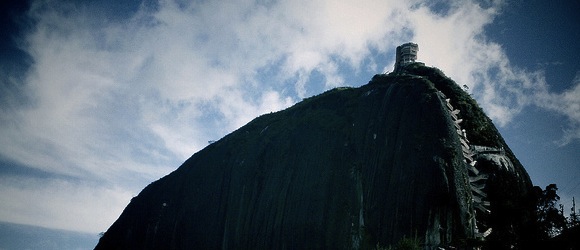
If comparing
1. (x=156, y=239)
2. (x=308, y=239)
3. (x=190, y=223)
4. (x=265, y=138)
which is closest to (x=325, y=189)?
(x=308, y=239)

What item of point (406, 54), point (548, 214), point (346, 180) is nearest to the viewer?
point (548, 214)

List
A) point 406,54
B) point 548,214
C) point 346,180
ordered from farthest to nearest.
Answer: point 406,54 → point 346,180 → point 548,214

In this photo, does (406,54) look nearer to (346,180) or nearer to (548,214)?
(346,180)

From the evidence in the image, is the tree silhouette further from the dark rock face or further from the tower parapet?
the tower parapet

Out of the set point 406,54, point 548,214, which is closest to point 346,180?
point 548,214

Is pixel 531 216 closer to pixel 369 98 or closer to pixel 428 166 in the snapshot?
pixel 428 166

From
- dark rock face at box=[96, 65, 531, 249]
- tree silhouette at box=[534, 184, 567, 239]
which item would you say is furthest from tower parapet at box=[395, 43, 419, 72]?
tree silhouette at box=[534, 184, 567, 239]
